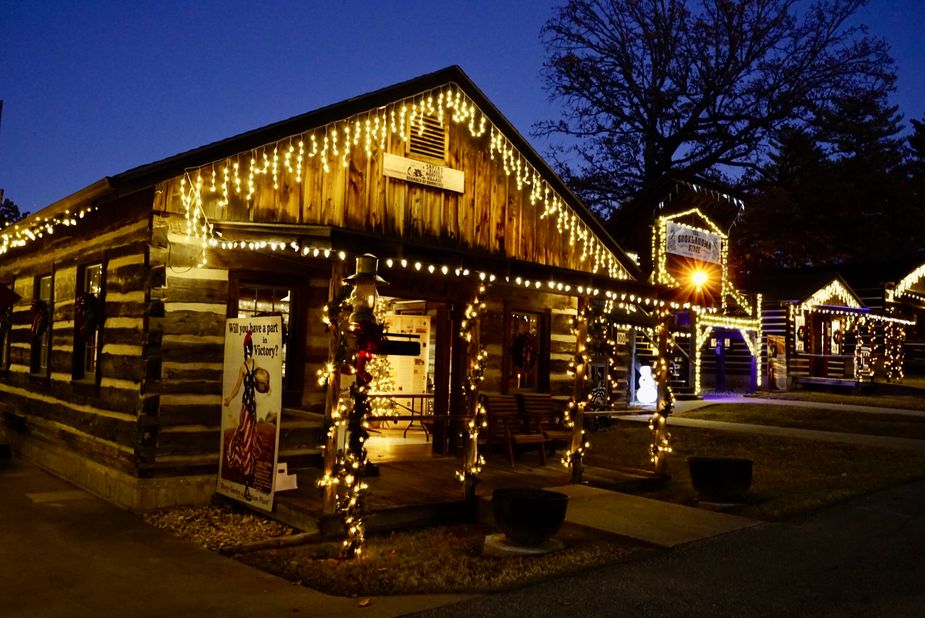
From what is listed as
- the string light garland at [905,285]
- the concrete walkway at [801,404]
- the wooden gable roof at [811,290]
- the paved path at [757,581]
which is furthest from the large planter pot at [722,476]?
the string light garland at [905,285]

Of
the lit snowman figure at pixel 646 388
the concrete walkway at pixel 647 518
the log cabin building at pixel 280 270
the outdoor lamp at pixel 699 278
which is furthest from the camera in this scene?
the outdoor lamp at pixel 699 278

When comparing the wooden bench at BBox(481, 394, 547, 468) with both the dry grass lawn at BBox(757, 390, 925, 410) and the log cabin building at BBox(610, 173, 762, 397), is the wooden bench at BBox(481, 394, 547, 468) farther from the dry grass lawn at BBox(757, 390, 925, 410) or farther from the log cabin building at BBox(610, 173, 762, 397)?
the dry grass lawn at BBox(757, 390, 925, 410)

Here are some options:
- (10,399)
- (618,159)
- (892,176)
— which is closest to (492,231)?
(10,399)

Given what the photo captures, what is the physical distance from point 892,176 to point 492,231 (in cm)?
3216

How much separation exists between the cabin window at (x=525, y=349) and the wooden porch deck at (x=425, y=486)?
56.3 inches

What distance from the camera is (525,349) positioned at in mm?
12969

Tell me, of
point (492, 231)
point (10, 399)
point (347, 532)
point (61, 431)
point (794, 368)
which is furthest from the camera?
point (794, 368)

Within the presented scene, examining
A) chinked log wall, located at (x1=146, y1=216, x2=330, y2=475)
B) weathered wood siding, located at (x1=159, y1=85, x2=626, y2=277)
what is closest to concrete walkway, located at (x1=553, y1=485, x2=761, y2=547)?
weathered wood siding, located at (x1=159, y1=85, x2=626, y2=277)

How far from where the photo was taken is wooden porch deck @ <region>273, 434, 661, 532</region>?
8266mm

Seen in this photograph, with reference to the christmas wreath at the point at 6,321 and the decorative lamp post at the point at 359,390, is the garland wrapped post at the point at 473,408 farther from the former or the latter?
the christmas wreath at the point at 6,321

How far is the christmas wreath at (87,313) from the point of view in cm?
1046

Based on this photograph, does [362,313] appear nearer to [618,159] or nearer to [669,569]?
[669,569]

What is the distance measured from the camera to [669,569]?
22.5ft

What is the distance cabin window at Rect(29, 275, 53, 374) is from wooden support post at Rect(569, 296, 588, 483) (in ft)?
27.8
